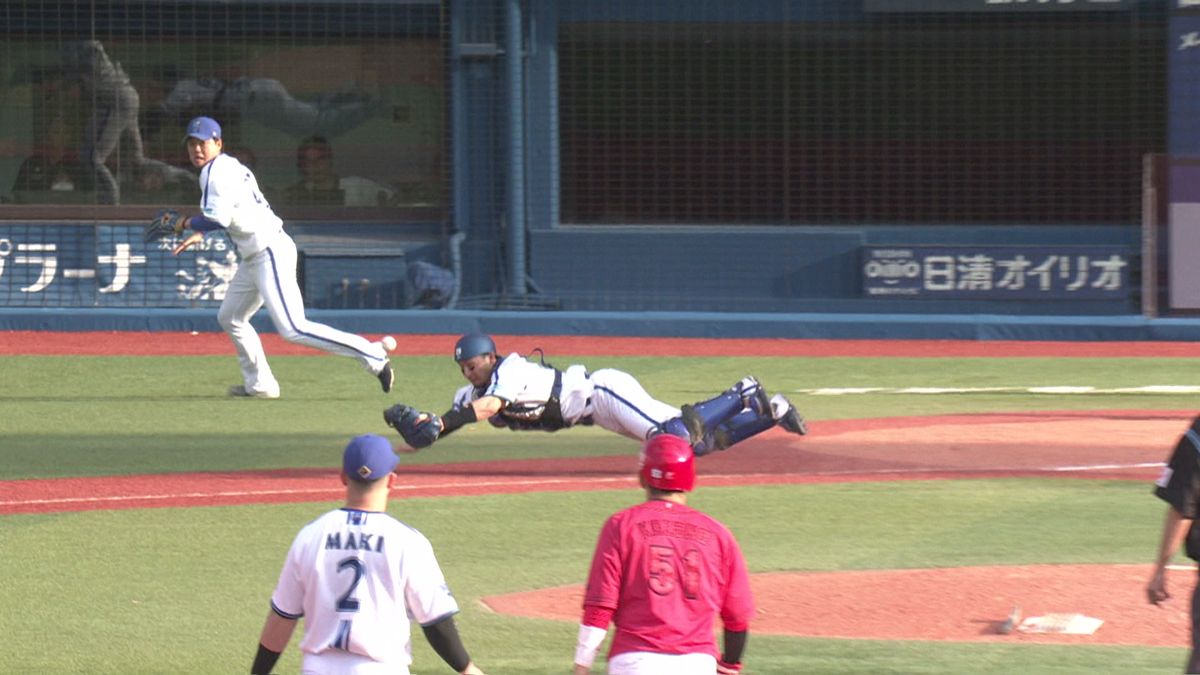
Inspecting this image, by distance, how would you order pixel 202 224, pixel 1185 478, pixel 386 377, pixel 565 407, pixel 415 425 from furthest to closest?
1. pixel 386 377
2. pixel 202 224
3. pixel 565 407
4. pixel 415 425
5. pixel 1185 478

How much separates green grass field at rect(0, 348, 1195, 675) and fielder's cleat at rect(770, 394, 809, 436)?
51 cm

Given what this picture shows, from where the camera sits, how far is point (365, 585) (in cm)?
539

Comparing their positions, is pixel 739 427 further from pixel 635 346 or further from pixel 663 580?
pixel 635 346

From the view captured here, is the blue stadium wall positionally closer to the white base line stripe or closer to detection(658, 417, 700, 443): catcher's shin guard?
the white base line stripe

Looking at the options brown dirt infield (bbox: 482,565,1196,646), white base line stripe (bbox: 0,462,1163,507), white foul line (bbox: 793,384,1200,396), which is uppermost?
white foul line (bbox: 793,384,1200,396)

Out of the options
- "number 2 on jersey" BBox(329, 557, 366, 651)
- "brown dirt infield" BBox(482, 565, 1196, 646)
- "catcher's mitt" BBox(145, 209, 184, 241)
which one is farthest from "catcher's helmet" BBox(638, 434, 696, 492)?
"catcher's mitt" BBox(145, 209, 184, 241)

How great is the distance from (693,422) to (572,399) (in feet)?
2.62

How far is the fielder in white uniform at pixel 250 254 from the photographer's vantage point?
45.3 ft

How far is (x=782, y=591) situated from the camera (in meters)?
8.90

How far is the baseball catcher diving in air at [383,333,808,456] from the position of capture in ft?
33.9

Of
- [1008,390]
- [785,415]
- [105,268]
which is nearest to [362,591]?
[785,415]

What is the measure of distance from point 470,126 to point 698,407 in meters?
10.5

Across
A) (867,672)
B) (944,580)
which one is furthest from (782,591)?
(867,672)

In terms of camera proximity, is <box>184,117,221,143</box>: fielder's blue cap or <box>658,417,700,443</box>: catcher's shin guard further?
<box>184,117,221,143</box>: fielder's blue cap
